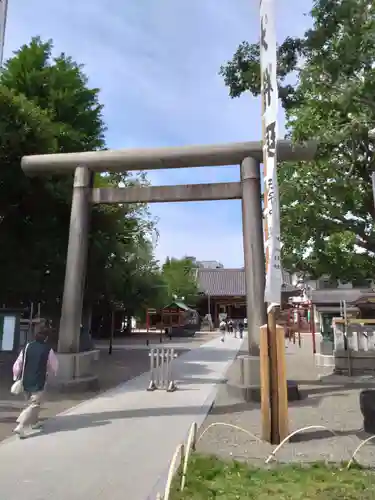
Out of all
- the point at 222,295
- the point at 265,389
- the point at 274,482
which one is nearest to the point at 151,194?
the point at 265,389

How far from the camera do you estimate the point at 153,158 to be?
10.5 metres

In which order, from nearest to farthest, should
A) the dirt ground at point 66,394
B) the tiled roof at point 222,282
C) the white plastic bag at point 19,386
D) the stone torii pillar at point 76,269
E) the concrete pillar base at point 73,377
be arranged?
the white plastic bag at point 19,386, the dirt ground at point 66,394, the concrete pillar base at point 73,377, the stone torii pillar at point 76,269, the tiled roof at point 222,282

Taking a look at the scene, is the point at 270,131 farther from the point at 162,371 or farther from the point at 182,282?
the point at 182,282

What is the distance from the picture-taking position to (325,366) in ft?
47.4

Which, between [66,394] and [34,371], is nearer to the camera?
[34,371]

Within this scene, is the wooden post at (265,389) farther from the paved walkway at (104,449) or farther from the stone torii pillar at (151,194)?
the stone torii pillar at (151,194)

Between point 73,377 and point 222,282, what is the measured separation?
38.6 metres

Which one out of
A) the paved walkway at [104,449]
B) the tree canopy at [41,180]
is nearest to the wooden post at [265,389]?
the paved walkway at [104,449]

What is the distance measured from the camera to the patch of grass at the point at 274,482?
387cm

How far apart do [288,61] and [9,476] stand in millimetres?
6766

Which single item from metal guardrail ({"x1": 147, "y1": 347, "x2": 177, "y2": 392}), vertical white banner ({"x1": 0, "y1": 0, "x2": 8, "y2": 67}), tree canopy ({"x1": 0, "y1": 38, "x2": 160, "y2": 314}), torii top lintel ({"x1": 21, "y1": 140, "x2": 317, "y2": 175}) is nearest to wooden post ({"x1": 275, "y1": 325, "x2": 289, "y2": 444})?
metal guardrail ({"x1": 147, "y1": 347, "x2": 177, "y2": 392})

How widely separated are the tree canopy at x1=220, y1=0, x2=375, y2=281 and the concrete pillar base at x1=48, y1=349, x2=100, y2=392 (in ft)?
19.5

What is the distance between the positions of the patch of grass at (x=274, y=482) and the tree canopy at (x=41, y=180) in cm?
1095

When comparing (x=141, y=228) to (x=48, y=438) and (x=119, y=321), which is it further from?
(x=48, y=438)
